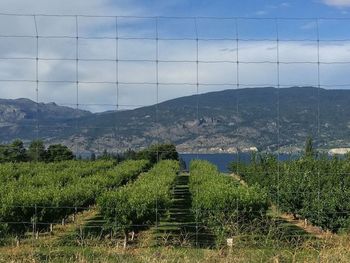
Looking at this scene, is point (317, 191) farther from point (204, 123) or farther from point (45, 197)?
point (45, 197)

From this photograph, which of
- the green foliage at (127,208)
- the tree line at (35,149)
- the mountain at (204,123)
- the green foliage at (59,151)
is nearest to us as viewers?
the mountain at (204,123)

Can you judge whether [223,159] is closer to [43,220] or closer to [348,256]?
[348,256]

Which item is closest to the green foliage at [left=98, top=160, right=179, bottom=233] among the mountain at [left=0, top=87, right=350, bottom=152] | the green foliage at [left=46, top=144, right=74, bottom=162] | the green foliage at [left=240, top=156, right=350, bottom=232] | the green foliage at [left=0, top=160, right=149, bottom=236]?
the green foliage at [left=0, top=160, right=149, bottom=236]

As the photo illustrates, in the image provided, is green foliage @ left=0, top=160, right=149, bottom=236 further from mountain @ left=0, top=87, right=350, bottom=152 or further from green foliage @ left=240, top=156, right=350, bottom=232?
green foliage @ left=240, top=156, right=350, bottom=232

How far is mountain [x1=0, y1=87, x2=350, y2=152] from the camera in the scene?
9133 mm

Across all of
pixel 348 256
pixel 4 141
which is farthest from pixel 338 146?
pixel 4 141

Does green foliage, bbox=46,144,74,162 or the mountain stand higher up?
the mountain

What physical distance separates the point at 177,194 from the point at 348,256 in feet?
102

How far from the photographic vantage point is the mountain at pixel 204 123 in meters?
9.13

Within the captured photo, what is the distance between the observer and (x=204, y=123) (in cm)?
1030

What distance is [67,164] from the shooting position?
41.7 m

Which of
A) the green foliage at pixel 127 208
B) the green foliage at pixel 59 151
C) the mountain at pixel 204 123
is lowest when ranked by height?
the green foliage at pixel 127 208

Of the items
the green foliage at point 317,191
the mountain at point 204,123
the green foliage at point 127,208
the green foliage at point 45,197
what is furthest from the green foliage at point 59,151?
the green foliage at point 317,191

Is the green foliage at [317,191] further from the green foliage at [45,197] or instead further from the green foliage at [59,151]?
the green foliage at [45,197]
